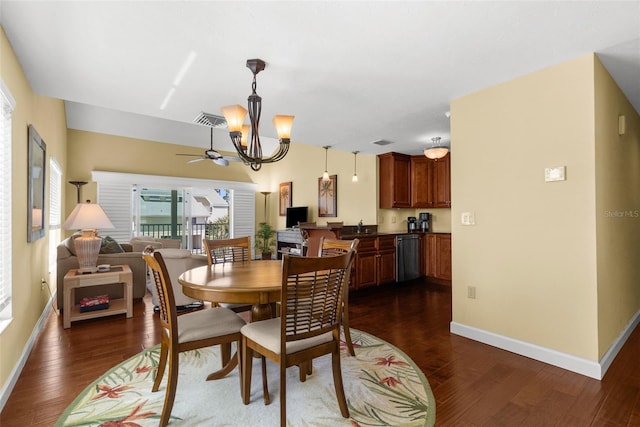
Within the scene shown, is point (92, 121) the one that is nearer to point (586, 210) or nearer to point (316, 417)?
point (316, 417)

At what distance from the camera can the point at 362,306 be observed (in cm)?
402

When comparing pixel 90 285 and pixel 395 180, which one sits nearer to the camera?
pixel 90 285

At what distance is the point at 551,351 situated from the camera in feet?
7.94

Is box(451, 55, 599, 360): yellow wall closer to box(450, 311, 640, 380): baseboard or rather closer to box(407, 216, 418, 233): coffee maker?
box(450, 311, 640, 380): baseboard

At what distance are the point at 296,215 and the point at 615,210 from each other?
17.5ft

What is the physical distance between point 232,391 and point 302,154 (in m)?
5.76

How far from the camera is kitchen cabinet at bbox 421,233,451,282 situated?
5203 mm

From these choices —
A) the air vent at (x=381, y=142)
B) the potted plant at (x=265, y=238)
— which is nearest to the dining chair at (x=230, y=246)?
the air vent at (x=381, y=142)

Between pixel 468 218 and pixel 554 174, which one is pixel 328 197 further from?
pixel 554 174


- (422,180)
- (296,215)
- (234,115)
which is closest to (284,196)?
(296,215)

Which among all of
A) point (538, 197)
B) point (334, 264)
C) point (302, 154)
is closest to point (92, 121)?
point (302, 154)

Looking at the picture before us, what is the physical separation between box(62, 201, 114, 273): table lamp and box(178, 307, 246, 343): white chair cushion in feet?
6.76

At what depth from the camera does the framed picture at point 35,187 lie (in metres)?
2.54

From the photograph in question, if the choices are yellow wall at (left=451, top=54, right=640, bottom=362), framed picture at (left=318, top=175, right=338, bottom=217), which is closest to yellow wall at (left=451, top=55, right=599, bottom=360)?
yellow wall at (left=451, top=54, right=640, bottom=362)
